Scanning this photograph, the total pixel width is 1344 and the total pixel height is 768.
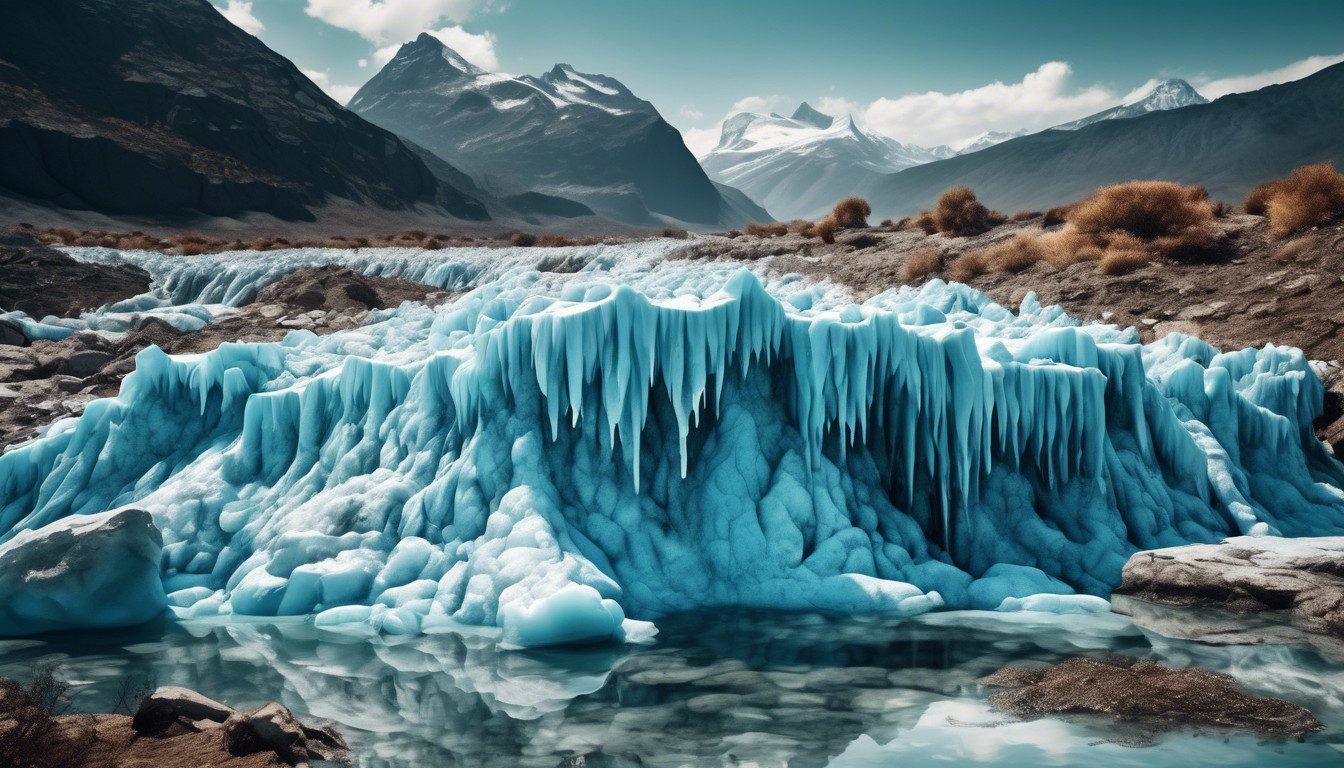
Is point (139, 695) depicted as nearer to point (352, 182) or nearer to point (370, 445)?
point (370, 445)

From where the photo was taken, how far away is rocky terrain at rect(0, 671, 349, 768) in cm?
438

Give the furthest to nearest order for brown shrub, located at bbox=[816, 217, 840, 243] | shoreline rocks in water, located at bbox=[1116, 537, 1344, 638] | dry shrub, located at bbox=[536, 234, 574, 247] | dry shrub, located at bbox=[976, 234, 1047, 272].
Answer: dry shrub, located at bbox=[536, 234, 574, 247]
brown shrub, located at bbox=[816, 217, 840, 243]
dry shrub, located at bbox=[976, 234, 1047, 272]
shoreline rocks in water, located at bbox=[1116, 537, 1344, 638]

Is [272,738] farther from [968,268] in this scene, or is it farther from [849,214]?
[849,214]

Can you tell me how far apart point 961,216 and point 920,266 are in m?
4.00

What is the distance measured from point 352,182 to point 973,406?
267 ft

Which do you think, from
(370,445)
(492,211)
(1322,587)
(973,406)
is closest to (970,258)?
(973,406)

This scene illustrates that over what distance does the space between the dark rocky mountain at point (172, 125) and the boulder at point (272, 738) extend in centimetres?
6687

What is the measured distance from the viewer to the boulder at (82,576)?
7395 mm

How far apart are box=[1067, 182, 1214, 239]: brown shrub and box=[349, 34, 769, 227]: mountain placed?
10411 centimetres

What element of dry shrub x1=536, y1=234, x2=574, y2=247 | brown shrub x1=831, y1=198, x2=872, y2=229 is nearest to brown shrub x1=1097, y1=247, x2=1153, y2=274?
brown shrub x1=831, y1=198, x2=872, y2=229

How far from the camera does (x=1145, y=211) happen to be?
17.0 meters

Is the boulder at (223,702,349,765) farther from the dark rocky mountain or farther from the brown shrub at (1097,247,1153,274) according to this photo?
the dark rocky mountain

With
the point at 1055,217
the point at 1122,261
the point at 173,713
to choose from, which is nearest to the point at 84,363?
the point at 173,713

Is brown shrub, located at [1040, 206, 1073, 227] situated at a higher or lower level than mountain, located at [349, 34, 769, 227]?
lower
